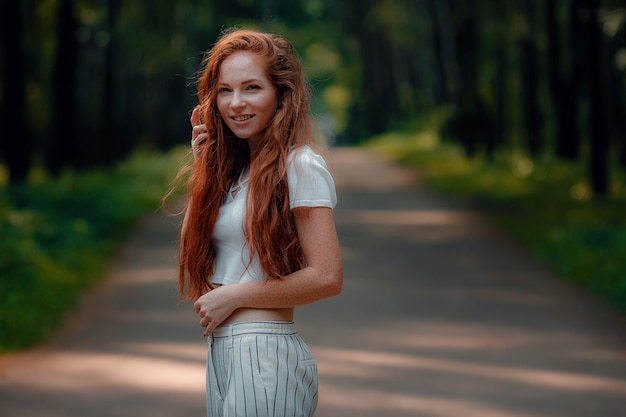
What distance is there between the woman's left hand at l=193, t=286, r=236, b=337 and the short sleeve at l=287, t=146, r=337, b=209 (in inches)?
12.8

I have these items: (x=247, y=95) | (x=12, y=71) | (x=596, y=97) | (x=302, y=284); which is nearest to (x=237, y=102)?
(x=247, y=95)

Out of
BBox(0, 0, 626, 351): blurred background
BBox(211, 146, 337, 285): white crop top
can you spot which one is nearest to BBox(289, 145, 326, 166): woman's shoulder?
BBox(211, 146, 337, 285): white crop top

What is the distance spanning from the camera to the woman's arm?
3162 mm

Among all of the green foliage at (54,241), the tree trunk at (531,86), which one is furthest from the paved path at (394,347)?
the tree trunk at (531,86)

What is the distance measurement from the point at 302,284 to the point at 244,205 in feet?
0.92

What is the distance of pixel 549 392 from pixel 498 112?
93.4ft

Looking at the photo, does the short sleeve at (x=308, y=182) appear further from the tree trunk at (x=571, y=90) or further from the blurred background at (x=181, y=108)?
the tree trunk at (x=571, y=90)

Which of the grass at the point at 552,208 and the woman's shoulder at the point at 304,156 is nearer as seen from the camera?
the woman's shoulder at the point at 304,156

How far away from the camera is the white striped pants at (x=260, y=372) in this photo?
3188 millimetres

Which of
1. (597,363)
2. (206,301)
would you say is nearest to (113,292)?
(597,363)

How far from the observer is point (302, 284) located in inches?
126

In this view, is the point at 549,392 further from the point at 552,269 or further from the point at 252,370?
the point at 552,269

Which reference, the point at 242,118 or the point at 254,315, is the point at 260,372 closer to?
the point at 254,315

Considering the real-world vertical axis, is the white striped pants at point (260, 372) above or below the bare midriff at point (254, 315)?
below
